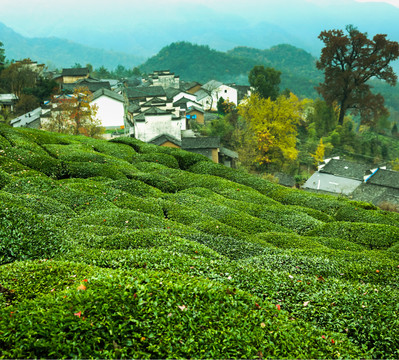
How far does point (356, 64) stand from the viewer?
56094mm

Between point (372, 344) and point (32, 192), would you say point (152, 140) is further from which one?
point (372, 344)

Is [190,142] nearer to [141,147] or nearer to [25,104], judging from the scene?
[141,147]

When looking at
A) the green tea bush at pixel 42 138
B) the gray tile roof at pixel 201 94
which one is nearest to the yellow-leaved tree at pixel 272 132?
the green tea bush at pixel 42 138

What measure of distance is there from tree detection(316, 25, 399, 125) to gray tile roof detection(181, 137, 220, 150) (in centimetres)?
2508

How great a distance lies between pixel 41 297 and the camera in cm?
714

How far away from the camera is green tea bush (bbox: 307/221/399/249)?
639 inches

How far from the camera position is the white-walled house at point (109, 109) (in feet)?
175

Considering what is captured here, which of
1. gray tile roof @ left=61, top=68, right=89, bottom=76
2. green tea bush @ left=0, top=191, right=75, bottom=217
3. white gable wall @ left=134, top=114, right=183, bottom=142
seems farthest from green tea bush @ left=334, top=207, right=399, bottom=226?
gray tile roof @ left=61, top=68, right=89, bottom=76

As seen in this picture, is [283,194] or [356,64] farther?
[356,64]

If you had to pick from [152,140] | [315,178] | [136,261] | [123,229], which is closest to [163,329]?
[136,261]

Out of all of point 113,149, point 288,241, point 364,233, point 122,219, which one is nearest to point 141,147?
point 113,149

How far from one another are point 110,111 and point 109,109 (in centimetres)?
30

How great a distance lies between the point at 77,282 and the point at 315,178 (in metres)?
40.7

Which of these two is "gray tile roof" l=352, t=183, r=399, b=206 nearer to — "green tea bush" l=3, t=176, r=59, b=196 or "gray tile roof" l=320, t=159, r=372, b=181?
"gray tile roof" l=320, t=159, r=372, b=181
